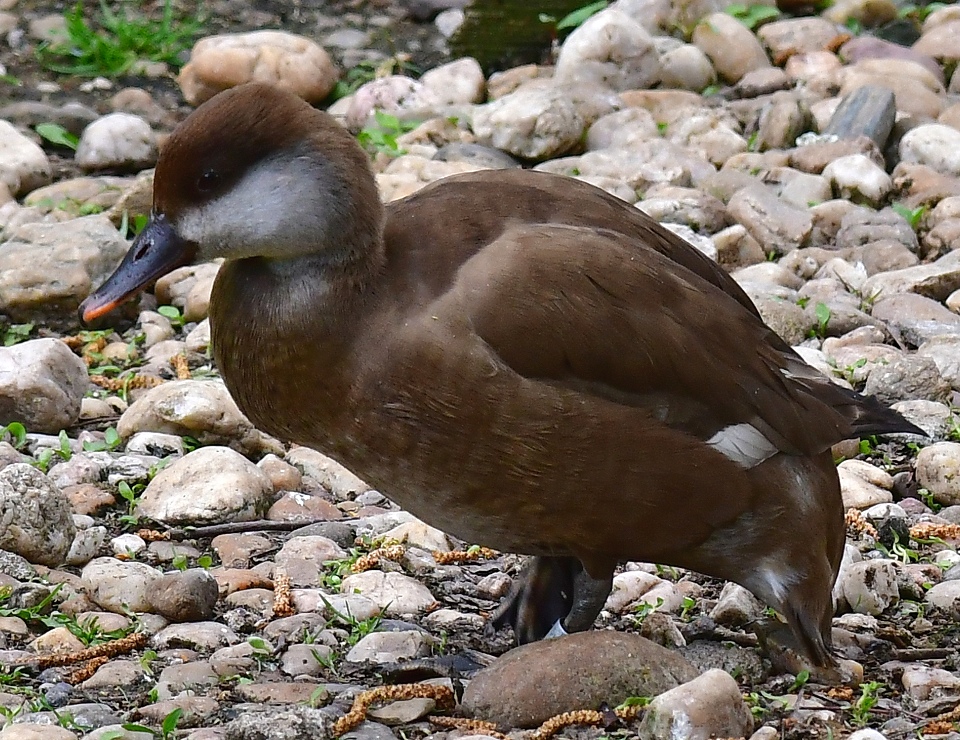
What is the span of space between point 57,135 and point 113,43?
148 cm

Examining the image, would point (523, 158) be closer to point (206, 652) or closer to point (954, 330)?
point (954, 330)

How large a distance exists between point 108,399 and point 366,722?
→ 229cm

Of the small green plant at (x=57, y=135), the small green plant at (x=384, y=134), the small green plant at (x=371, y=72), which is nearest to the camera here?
the small green plant at (x=384, y=134)

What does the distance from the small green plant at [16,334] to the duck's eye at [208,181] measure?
2.47m

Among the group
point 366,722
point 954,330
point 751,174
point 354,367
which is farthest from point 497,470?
point 751,174

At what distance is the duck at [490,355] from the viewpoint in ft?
11.1

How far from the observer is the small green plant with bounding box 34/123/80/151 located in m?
7.84

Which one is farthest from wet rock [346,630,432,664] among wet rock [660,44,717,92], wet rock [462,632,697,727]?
wet rock [660,44,717,92]

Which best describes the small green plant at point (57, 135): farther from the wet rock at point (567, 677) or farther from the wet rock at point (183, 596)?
the wet rock at point (567, 677)

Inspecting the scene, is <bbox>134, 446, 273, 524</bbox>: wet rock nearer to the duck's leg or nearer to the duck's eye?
the duck's leg

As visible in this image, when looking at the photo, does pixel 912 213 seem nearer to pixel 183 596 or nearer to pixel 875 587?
pixel 875 587

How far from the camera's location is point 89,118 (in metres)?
8.07

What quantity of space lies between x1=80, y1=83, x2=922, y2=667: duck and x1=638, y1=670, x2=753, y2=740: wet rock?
443mm

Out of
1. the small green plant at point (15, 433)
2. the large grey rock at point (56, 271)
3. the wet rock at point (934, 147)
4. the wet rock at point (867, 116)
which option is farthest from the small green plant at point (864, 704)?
the wet rock at point (867, 116)
